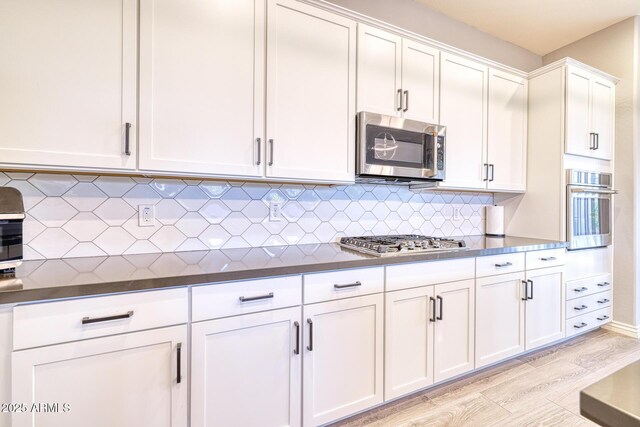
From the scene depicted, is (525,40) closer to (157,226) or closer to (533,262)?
(533,262)

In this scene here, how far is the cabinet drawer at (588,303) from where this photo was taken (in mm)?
2628

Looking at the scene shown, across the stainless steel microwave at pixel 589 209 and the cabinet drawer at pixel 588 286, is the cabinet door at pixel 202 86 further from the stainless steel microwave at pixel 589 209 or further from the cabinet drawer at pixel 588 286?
the cabinet drawer at pixel 588 286

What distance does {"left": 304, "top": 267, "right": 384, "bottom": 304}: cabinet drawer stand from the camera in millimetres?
1519

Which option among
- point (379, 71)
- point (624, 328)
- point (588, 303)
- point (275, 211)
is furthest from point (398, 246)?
point (624, 328)

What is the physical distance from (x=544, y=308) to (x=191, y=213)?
2733mm

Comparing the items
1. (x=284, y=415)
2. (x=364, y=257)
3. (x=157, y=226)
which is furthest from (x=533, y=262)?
(x=157, y=226)

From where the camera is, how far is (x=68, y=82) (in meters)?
1.34

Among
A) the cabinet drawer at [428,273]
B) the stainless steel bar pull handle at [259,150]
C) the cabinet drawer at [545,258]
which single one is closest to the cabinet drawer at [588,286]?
the cabinet drawer at [545,258]

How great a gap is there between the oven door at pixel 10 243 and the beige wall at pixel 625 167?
14.5 feet

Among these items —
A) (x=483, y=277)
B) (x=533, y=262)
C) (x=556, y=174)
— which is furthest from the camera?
(x=556, y=174)

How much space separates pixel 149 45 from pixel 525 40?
358 cm

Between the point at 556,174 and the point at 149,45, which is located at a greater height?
the point at 149,45

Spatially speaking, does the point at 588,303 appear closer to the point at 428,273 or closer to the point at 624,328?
the point at 624,328

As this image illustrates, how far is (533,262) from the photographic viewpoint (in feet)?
7.76
